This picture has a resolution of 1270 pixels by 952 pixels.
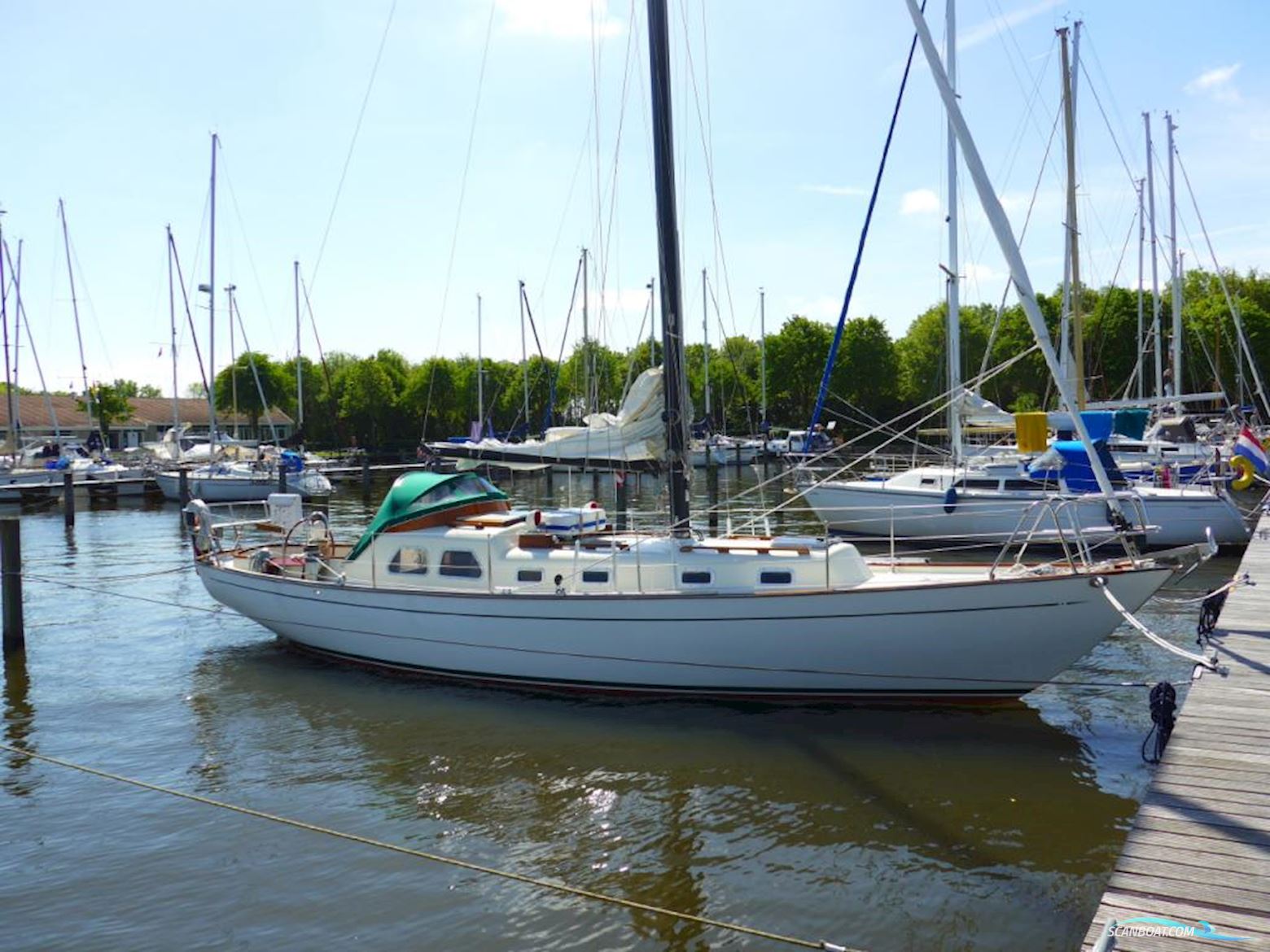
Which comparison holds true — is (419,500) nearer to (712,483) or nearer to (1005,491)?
(1005,491)

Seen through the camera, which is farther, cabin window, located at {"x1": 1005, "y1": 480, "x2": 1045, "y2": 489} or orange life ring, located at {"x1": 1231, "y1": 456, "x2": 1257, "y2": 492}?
cabin window, located at {"x1": 1005, "y1": 480, "x2": 1045, "y2": 489}

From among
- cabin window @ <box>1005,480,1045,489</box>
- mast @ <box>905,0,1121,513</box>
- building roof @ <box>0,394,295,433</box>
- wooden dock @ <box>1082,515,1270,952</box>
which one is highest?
building roof @ <box>0,394,295,433</box>

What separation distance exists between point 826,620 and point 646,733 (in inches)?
115

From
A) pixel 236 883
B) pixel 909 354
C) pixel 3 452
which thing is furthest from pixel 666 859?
pixel 909 354

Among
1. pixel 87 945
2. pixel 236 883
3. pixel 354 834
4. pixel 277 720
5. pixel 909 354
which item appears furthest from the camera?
pixel 909 354

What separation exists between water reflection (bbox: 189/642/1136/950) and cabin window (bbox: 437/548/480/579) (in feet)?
6.10

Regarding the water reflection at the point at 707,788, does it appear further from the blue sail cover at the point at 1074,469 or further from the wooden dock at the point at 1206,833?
the blue sail cover at the point at 1074,469

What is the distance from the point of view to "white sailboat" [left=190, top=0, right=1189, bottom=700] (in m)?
12.8

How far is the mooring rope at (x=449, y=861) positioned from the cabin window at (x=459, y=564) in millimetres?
5071

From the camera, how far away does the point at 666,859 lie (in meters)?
10.0

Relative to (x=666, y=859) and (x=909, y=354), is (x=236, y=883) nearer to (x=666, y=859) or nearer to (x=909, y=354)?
(x=666, y=859)

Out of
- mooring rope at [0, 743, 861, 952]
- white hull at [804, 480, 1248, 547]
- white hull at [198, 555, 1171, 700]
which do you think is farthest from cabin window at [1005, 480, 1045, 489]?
mooring rope at [0, 743, 861, 952]

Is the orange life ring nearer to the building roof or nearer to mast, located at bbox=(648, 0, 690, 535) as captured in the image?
mast, located at bbox=(648, 0, 690, 535)

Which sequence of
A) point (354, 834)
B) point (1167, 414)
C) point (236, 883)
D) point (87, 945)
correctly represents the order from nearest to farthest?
point (87, 945)
point (236, 883)
point (354, 834)
point (1167, 414)
